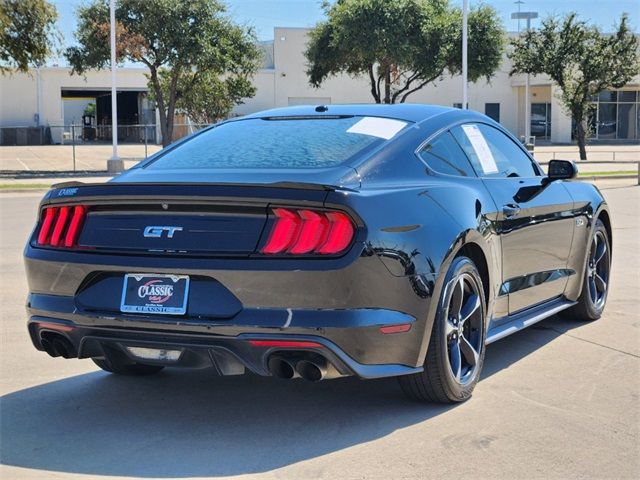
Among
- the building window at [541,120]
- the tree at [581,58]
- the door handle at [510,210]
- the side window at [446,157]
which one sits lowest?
the door handle at [510,210]

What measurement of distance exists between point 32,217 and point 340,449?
12.9 meters

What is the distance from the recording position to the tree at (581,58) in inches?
1465

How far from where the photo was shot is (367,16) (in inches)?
1492

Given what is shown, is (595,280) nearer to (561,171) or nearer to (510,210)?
(561,171)

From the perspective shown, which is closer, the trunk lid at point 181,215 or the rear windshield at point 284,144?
the trunk lid at point 181,215

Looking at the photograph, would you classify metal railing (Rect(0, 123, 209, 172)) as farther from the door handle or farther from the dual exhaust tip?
the dual exhaust tip

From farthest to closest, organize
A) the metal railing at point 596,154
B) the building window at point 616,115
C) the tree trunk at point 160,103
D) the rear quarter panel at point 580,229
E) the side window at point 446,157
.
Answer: the building window at point 616,115 < the metal railing at point 596,154 < the tree trunk at point 160,103 < the rear quarter panel at point 580,229 < the side window at point 446,157

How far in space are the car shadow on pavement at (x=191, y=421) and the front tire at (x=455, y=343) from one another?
5.0 inches

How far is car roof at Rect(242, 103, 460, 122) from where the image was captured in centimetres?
545

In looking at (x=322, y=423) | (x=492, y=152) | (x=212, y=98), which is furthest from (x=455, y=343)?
(x=212, y=98)

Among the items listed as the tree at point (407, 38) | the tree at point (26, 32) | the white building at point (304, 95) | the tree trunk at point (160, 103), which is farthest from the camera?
the white building at point (304, 95)

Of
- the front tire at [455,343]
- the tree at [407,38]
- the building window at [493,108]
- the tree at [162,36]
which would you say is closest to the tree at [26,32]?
the tree at [162,36]

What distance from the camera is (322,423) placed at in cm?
467

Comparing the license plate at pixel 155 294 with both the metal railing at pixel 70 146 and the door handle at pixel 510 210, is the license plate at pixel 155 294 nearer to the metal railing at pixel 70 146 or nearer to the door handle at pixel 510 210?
the door handle at pixel 510 210
